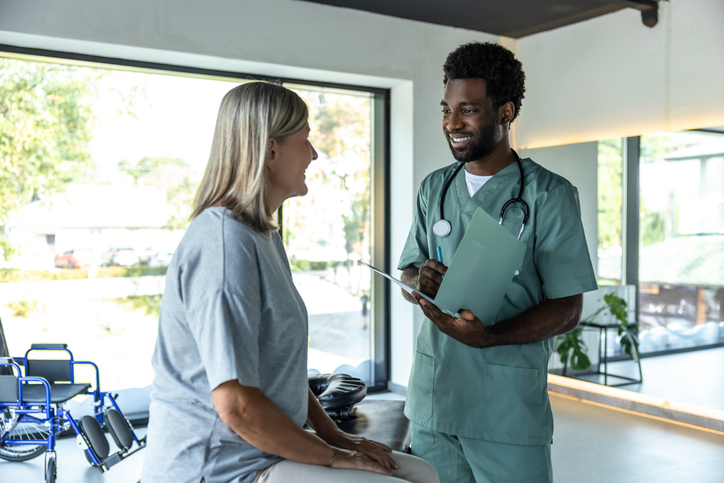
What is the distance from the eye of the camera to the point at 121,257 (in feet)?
12.6

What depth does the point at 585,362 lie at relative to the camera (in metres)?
4.42

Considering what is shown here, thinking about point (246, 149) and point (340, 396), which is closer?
point (246, 149)

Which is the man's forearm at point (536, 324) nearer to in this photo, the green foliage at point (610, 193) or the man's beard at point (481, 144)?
the man's beard at point (481, 144)

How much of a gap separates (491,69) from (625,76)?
3111 millimetres

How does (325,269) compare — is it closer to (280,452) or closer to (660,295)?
(660,295)

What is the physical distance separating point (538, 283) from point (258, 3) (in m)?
2.98

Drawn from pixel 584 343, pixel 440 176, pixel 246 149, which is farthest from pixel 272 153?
pixel 584 343

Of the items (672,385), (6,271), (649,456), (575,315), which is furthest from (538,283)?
(6,271)

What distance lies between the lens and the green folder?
51.6 inches

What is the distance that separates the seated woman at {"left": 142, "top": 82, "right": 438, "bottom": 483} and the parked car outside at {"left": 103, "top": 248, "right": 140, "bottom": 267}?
2959 millimetres

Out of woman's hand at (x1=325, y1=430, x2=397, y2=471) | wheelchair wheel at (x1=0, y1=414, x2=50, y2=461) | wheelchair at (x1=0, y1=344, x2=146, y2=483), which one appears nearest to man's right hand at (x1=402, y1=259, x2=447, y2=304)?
woman's hand at (x1=325, y1=430, x2=397, y2=471)

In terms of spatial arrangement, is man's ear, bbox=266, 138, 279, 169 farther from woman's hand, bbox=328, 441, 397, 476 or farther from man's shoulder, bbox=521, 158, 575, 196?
man's shoulder, bbox=521, 158, 575, 196

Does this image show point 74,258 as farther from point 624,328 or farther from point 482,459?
point 624,328

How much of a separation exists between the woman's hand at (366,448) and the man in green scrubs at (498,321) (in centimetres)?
31
